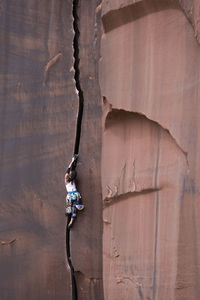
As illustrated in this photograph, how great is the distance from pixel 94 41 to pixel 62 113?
26cm

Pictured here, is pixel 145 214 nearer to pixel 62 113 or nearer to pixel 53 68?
pixel 62 113

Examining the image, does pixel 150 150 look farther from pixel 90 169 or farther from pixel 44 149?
pixel 44 149

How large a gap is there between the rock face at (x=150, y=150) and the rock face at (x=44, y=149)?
12 cm

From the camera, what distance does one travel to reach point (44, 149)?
1.63 metres

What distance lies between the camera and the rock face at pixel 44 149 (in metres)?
1.57

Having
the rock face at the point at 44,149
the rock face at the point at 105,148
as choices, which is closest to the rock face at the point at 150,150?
the rock face at the point at 105,148

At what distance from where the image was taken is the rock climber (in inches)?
61.1

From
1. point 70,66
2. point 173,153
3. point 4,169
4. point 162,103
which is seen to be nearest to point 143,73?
point 162,103

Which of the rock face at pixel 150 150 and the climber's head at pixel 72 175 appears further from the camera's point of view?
the climber's head at pixel 72 175

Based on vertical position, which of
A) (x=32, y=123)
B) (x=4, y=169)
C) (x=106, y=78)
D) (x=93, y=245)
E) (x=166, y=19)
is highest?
→ (x=166, y=19)

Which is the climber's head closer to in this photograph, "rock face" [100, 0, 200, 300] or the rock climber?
the rock climber

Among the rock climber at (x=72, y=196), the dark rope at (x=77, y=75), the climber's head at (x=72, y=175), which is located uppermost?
the dark rope at (x=77, y=75)

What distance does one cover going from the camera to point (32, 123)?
166 centimetres

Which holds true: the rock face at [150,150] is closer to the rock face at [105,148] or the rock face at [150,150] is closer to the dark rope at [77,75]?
the rock face at [105,148]
